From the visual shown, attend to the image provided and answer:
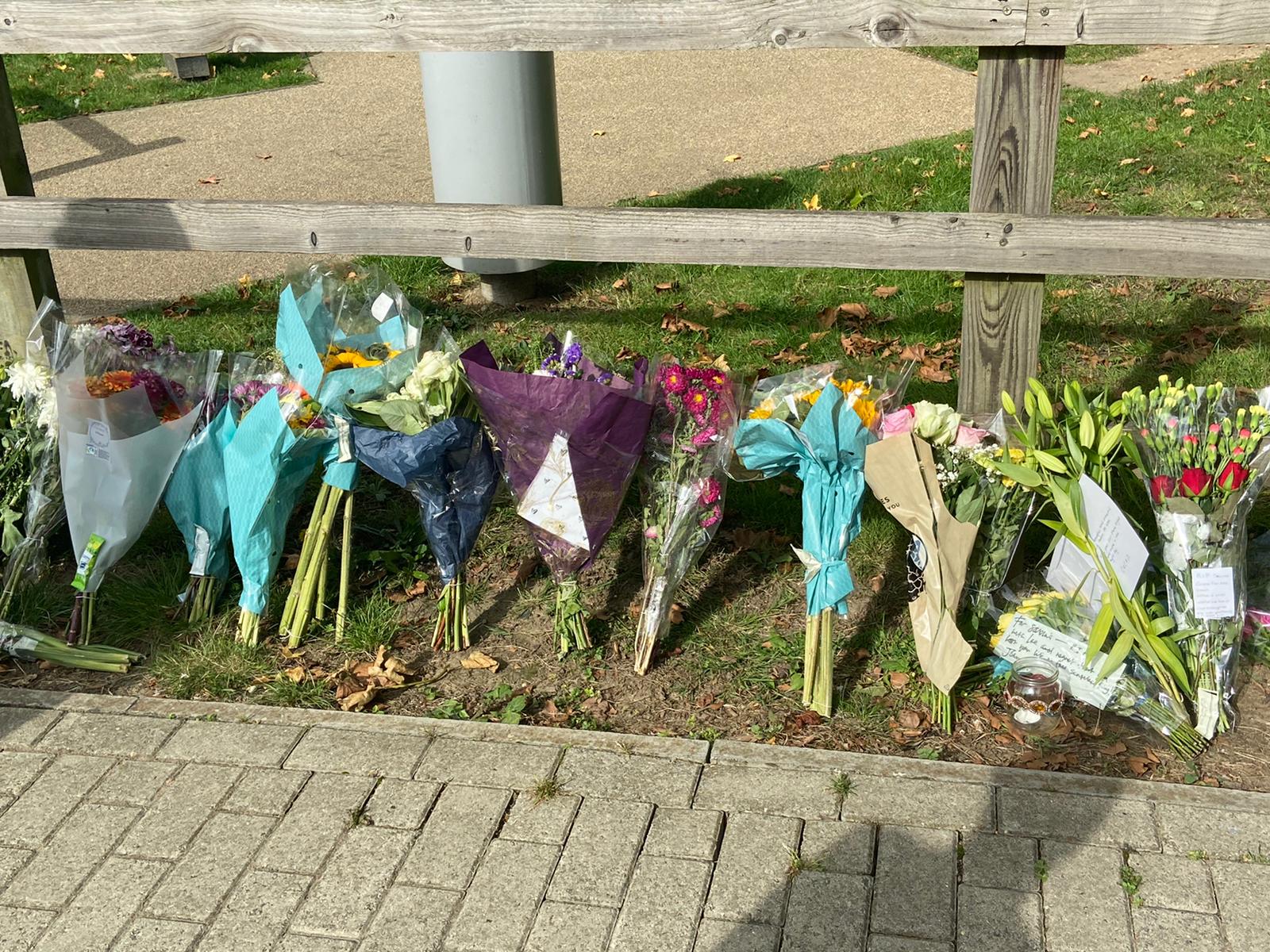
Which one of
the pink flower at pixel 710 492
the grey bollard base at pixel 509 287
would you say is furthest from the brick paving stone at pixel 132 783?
the grey bollard base at pixel 509 287

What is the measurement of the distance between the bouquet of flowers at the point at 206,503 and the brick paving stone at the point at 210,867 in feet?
3.22

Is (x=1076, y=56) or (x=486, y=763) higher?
(x=1076, y=56)

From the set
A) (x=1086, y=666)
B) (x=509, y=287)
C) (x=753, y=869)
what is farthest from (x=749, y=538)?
(x=509, y=287)

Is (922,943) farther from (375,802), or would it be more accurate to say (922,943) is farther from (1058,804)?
(375,802)

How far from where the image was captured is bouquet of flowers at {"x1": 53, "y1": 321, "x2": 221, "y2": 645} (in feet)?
11.9

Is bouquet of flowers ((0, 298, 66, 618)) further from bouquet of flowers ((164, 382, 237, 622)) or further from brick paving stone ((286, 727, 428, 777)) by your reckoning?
brick paving stone ((286, 727, 428, 777))

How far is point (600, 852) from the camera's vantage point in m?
2.83

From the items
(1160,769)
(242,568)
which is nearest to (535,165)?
(242,568)

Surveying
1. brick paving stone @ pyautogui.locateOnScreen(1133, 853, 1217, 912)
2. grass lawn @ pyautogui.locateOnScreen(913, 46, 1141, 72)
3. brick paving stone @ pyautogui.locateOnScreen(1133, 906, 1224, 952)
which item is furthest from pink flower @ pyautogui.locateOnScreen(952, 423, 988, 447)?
grass lawn @ pyautogui.locateOnScreen(913, 46, 1141, 72)

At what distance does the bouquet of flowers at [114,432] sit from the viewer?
11.9 ft

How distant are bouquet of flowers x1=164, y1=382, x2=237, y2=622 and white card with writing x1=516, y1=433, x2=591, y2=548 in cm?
96

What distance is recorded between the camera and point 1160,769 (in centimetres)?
305

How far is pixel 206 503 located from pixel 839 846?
2114 mm

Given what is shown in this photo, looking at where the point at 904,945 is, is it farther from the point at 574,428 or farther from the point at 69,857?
the point at 69,857
